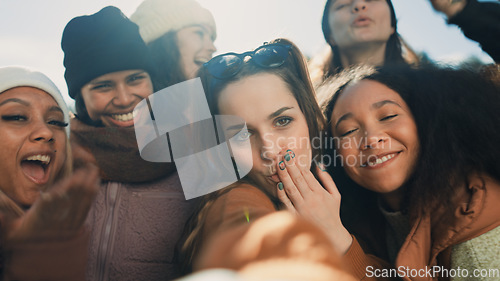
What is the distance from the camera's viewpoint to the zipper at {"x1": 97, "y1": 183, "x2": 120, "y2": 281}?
144 cm

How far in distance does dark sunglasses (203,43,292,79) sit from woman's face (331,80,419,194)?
373 mm

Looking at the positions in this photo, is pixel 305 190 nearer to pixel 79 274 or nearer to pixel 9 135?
pixel 79 274

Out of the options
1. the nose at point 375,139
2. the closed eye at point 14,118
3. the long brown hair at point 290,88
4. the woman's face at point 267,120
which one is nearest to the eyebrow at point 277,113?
the woman's face at point 267,120

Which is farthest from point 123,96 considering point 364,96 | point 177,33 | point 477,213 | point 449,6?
point 449,6

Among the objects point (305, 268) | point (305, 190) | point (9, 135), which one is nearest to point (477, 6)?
point (305, 190)

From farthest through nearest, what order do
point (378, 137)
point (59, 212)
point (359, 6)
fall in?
point (359, 6) < point (378, 137) < point (59, 212)

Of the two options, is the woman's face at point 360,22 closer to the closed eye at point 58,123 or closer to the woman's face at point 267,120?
the woman's face at point 267,120

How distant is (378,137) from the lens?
132 cm

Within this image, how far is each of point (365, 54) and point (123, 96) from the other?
1.41 metres

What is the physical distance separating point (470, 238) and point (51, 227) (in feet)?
4.98

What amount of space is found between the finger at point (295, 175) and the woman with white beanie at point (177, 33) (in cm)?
87

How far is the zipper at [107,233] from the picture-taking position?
1.44 meters

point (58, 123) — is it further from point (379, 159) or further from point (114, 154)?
point (379, 159)

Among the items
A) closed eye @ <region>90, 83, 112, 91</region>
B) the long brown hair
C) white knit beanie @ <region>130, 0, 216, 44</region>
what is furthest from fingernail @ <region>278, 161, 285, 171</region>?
white knit beanie @ <region>130, 0, 216, 44</region>
